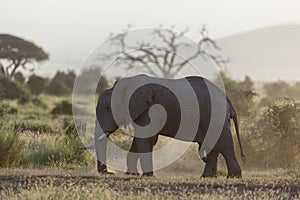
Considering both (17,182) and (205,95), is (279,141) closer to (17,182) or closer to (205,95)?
(205,95)

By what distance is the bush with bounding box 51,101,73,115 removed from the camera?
138 ft

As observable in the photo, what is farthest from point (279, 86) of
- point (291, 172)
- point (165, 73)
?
point (291, 172)

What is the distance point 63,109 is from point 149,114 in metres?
27.5

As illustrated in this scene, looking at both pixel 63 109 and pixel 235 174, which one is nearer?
pixel 235 174

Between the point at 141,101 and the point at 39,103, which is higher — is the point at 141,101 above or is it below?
below

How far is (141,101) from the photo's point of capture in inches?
606

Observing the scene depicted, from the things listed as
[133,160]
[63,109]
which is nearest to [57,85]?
[63,109]

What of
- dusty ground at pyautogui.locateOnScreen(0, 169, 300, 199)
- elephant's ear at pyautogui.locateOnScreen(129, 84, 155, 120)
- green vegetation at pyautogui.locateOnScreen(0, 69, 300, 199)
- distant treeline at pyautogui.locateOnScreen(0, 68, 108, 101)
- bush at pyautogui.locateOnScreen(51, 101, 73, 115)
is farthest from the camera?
distant treeline at pyautogui.locateOnScreen(0, 68, 108, 101)

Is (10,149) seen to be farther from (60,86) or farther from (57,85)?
(57,85)

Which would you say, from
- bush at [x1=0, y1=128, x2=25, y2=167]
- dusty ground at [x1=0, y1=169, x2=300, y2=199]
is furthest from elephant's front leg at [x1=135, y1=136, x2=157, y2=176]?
bush at [x1=0, y1=128, x2=25, y2=167]

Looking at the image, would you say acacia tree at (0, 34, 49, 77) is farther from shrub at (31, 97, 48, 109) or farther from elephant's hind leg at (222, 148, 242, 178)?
elephant's hind leg at (222, 148, 242, 178)

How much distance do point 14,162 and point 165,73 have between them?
23.4 meters

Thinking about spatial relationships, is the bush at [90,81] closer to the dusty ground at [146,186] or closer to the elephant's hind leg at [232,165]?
the elephant's hind leg at [232,165]

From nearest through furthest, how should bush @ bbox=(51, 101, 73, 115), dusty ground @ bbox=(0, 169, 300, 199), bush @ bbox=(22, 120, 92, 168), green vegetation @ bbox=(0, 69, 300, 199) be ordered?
dusty ground @ bbox=(0, 169, 300, 199), green vegetation @ bbox=(0, 69, 300, 199), bush @ bbox=(22, 120, 92, 168), bush @ bbox=(51, 101, 73, 115)
